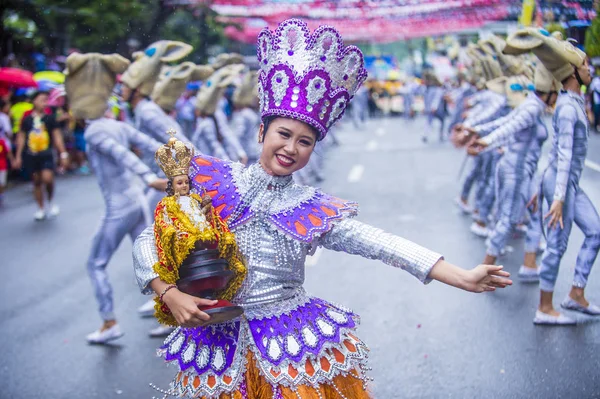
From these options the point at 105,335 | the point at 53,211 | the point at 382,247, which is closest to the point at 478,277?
the point at 382,247

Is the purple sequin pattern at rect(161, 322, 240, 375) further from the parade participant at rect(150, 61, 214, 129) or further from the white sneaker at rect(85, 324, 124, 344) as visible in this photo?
the parade participant at rect(150, 61, 214, 129)

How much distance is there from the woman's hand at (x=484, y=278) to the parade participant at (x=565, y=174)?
9.83 ft

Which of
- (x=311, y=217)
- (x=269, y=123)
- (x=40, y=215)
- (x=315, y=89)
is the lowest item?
(x=40, y=215)

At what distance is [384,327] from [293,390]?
10.8ft

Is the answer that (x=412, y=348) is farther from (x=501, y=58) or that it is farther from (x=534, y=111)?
(x=501, y=58)

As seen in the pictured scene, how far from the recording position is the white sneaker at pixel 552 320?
567 centimetres

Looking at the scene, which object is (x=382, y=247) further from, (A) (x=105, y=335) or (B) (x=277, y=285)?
(A) (x=105, y=335)

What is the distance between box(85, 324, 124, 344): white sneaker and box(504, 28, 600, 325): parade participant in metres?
3.54

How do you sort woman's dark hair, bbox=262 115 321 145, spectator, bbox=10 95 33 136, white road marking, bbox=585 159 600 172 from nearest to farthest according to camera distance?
1. woman's dark hair, bbox=262 115 321 145
2. white road marking, bbox=585 159 600 172
3. spectator, bbox=10 95 33 136

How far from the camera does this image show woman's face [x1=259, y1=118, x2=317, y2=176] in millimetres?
2914

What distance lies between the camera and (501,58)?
933cm

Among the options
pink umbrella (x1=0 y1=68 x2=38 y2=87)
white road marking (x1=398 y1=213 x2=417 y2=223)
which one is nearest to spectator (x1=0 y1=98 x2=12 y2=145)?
pink umbrella (x1=0 y1=68 x2=38 y2=87)

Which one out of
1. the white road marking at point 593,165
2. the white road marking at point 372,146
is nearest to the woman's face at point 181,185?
the white road marking at point 593,165

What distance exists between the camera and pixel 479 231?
29.6 feet
